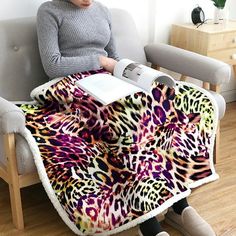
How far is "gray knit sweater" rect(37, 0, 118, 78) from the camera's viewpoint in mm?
2002

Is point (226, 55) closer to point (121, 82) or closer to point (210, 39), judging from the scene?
point (210, 39)

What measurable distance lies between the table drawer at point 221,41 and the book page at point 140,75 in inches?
28.5

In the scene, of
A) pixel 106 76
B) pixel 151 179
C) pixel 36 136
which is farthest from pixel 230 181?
pixel 36 136

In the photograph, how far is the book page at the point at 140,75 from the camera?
185 centimetres

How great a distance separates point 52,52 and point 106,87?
13.4 inches

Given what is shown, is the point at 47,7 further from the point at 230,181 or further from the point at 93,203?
the point at 230,181

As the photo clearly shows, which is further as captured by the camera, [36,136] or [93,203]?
[36,136]

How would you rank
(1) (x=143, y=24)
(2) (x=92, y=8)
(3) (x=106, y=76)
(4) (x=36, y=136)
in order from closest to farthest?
(4) (x=36, y=136)
(3) (x=106, y=76)
(2) (x=92, y=8)
(1) (x=143, y=24)

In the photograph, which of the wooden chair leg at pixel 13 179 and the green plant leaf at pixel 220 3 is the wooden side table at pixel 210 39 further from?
the wooden chair leg at pixel 13 179

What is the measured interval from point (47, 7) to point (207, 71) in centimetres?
83

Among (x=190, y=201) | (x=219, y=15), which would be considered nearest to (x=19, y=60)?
(x=190, y=201)

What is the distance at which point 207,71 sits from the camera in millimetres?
2205

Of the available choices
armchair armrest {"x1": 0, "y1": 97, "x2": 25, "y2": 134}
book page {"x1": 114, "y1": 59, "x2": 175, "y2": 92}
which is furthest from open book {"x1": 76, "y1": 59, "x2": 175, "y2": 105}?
armchair armrest {"x1": 0, "y1": 97, "x2": 25, "y2": 134}

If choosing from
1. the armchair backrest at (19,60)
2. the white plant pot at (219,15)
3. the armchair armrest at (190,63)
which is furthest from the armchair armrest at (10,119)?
the white plant pot at (219,15)
